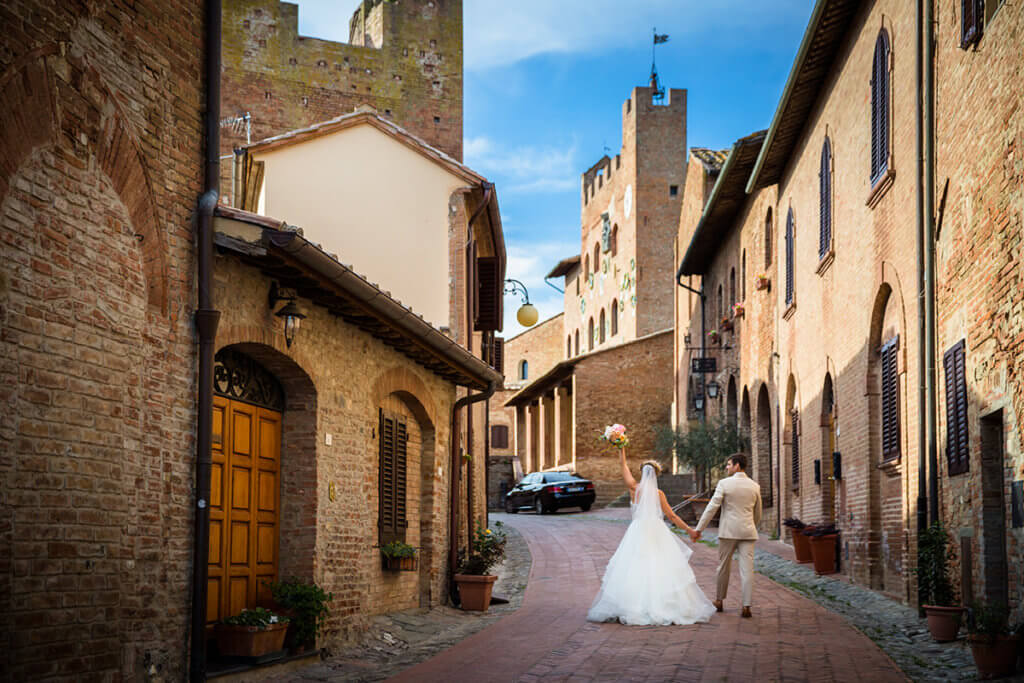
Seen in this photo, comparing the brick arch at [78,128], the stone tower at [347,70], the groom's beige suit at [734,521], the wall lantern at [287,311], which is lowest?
the groom's beige suit at [734,521]

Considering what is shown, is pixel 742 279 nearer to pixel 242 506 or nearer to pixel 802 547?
Answer: pixel 802 547

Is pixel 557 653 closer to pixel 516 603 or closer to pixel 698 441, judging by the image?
pixel 516 603

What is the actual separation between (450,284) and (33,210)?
40.6 ft

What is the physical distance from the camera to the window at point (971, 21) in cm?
983

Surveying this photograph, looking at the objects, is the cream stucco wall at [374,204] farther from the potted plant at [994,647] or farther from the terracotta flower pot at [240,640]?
the potted plant at [994,647]

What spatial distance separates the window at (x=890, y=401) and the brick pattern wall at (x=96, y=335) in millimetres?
8433

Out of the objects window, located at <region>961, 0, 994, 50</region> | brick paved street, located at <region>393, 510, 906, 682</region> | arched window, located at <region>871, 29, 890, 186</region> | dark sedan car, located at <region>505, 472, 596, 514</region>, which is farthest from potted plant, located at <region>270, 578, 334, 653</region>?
dark sedan car, located at <region>505, 472, 596, 514</region>

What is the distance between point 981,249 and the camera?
31.8 ft

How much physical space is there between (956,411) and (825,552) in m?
6.05

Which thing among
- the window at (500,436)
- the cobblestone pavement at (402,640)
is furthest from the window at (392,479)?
the window at (500,436)

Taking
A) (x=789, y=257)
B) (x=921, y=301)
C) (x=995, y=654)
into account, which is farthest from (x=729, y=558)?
(x=789, y=257)

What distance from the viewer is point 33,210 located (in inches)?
251

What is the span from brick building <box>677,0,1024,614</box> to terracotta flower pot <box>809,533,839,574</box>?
0.20 meters

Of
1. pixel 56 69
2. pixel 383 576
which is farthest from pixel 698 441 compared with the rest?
pixel 56 69
